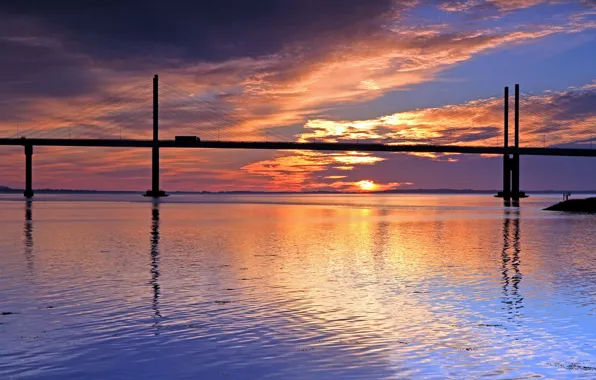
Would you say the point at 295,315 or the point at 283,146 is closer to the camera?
the point at 295,315

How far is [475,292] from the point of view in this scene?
16.7m

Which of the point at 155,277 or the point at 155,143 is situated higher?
the point at 155,143

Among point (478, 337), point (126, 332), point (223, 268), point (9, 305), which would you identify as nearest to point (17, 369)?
point (126, 332)

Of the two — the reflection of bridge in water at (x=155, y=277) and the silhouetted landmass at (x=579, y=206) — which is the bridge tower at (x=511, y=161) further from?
the reflection of bridge in water at (x=155, y=277)

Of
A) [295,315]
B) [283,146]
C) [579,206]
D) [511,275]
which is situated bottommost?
[579,206]

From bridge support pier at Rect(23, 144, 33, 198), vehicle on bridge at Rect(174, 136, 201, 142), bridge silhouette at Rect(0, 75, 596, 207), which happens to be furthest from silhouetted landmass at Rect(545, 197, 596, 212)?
bridge support pier at Rect(23, 144, 33, 198)

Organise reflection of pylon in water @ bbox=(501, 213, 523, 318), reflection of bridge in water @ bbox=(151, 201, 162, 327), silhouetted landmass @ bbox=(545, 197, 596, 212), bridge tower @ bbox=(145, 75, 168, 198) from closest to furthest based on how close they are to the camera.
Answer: reflection of bridge in water @ bbox=(151, 201, 162, 327) < reflection of pylon in water @ bbox=(501, 213, 523, 318) < silhouetted landmass @ bbox=(545, 197, 596, 212) < bridge tower @ bbox=(145, 75, 168, 198)

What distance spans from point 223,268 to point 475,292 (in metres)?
8.45

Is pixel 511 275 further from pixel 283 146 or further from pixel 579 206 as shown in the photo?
pixel 283 146

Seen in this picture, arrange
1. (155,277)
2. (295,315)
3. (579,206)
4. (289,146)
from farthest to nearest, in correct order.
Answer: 1. (289,146)
2. (579,206)
3. (155,277)
4. (295,315)

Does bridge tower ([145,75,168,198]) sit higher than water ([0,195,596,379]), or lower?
higher

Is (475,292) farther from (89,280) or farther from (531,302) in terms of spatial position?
(89,280)

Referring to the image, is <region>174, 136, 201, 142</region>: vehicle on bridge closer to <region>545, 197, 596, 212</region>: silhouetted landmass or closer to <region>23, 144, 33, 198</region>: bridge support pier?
<region>23, 144, 33, 198</region>: bridge support pier

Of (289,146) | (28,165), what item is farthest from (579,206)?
(28,165)
